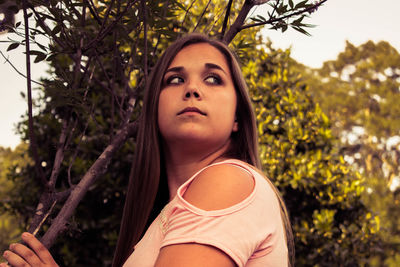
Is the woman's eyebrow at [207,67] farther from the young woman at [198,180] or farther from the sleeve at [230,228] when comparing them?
the sleeve at [230,228]

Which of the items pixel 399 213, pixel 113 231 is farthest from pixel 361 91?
pixel 113 231

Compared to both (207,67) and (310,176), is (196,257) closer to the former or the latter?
(207,67)

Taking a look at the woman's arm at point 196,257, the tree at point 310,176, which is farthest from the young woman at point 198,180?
the tree at point 310,176

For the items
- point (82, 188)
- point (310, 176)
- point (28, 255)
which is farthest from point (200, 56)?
point (310, 176)

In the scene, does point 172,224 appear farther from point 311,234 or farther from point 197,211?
point 311,234

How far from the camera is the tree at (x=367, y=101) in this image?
20078 millimetres

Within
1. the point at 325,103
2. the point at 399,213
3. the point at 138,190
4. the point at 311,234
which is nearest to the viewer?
the point at 138,190

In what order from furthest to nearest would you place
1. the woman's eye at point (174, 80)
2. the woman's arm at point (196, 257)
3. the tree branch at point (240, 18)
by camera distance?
the tree branch at point (240, 18) → the woman's eye at point (174, 80) → the woman's arm at point (196, 257)

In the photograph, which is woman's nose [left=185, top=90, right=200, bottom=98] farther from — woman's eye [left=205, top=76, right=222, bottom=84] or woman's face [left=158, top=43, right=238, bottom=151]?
woman's eye [left=205, top=76, right=222, bottom=84]

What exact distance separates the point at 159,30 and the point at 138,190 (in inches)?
35.6

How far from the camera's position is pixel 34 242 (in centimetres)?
156

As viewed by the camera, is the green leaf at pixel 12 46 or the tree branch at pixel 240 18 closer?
the green leaf at pixel 12 46

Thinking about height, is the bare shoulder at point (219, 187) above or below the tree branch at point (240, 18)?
below

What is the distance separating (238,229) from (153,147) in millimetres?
913
